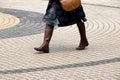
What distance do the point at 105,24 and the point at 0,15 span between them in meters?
3.08

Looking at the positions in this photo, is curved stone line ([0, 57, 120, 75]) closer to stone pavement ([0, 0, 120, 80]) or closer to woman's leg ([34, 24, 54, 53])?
stone pavement ([0, 0, 120, 80])

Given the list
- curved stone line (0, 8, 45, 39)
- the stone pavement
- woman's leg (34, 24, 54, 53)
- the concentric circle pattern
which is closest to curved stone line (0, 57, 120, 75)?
the stone pavement

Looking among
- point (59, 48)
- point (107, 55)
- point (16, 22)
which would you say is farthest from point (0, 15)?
point (107, 55)

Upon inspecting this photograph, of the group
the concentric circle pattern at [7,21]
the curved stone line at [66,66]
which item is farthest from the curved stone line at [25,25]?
the curved stone line at [66,66]

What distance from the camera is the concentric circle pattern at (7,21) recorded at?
10489 millimetres

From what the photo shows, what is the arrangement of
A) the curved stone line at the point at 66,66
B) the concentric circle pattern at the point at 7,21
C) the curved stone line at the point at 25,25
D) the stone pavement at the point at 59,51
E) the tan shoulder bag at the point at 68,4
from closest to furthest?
1. the stone pavement at the point at 59,51
2. the curved stone line at the point at 66,66
3. the tan shoulder bag at the point at 68,4
4. the curved stone line at the point at 25,25
5. the concentric circle pattern at the point at 7,21

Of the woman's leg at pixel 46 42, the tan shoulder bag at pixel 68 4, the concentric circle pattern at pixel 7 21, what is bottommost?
the concentric circle pattern at pixel 7 21

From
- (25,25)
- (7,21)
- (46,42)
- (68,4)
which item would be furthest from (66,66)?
(7,21)

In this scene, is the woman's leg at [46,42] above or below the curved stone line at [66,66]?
above

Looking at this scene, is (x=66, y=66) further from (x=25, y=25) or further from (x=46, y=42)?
(x=25, y=25)

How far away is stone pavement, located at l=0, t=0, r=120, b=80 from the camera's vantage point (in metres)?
6.34

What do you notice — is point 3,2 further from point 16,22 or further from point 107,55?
point 107,55

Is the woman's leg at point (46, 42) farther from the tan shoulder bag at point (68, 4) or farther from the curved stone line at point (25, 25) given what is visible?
the curved stone line at point (25, 25)

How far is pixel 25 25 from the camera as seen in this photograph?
10.6 m
